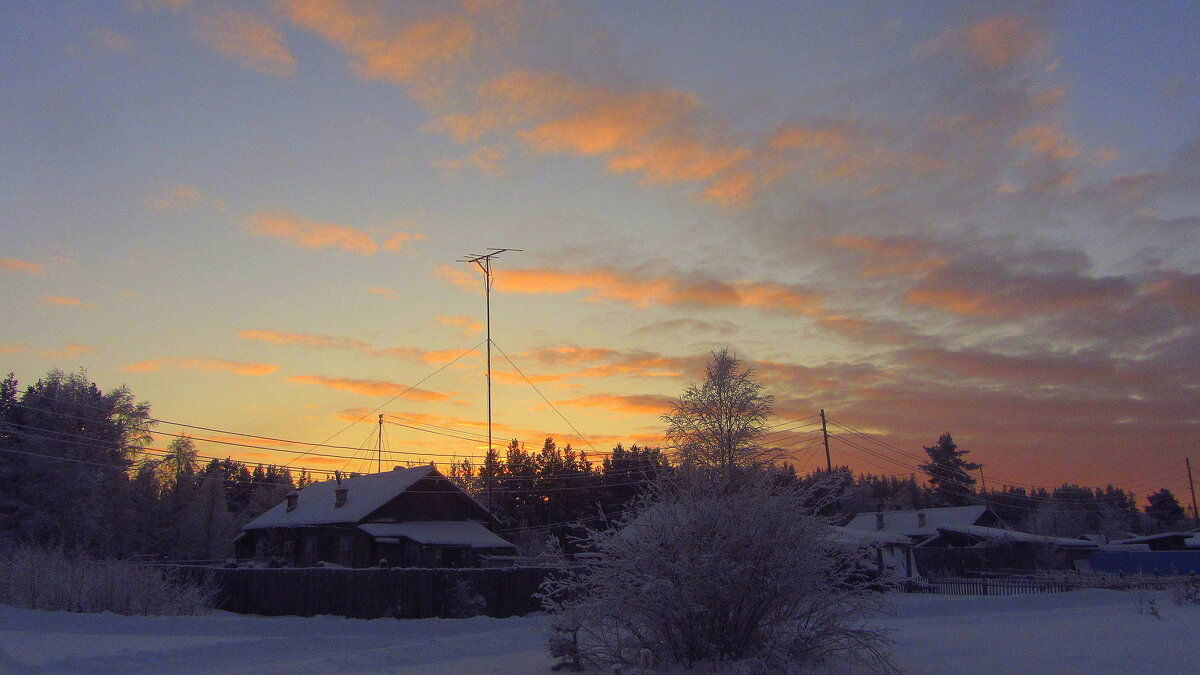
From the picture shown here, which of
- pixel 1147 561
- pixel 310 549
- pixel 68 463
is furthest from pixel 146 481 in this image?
pixel 1147 561

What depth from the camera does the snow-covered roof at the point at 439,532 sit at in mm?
41625

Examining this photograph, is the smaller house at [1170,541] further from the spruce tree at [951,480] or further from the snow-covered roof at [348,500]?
the snow-covered roof at [348,500]

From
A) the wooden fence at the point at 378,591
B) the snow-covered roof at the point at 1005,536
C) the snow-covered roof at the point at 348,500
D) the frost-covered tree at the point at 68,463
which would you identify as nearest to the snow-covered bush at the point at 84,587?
the wooden fence at the point at 378,591

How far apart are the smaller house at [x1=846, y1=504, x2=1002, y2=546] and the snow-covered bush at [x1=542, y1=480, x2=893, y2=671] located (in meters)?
Answer: 49.3

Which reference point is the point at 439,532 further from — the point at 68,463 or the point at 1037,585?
the point at 1037,585

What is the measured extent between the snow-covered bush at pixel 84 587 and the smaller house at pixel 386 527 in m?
13.9

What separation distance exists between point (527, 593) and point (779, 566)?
17.3m

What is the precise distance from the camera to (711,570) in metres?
15.7

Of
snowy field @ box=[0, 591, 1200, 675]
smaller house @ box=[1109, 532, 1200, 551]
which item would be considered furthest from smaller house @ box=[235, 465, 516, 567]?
smaller house @ box=[1109, 532, 1200, 551]

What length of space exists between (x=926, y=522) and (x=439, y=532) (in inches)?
1672

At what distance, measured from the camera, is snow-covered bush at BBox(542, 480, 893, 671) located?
621 inches

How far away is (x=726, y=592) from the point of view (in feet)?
51.6

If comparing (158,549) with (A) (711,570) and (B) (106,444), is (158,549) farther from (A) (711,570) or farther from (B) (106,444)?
(A) (711,570)

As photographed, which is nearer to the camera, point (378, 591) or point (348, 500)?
point (378, 591)
